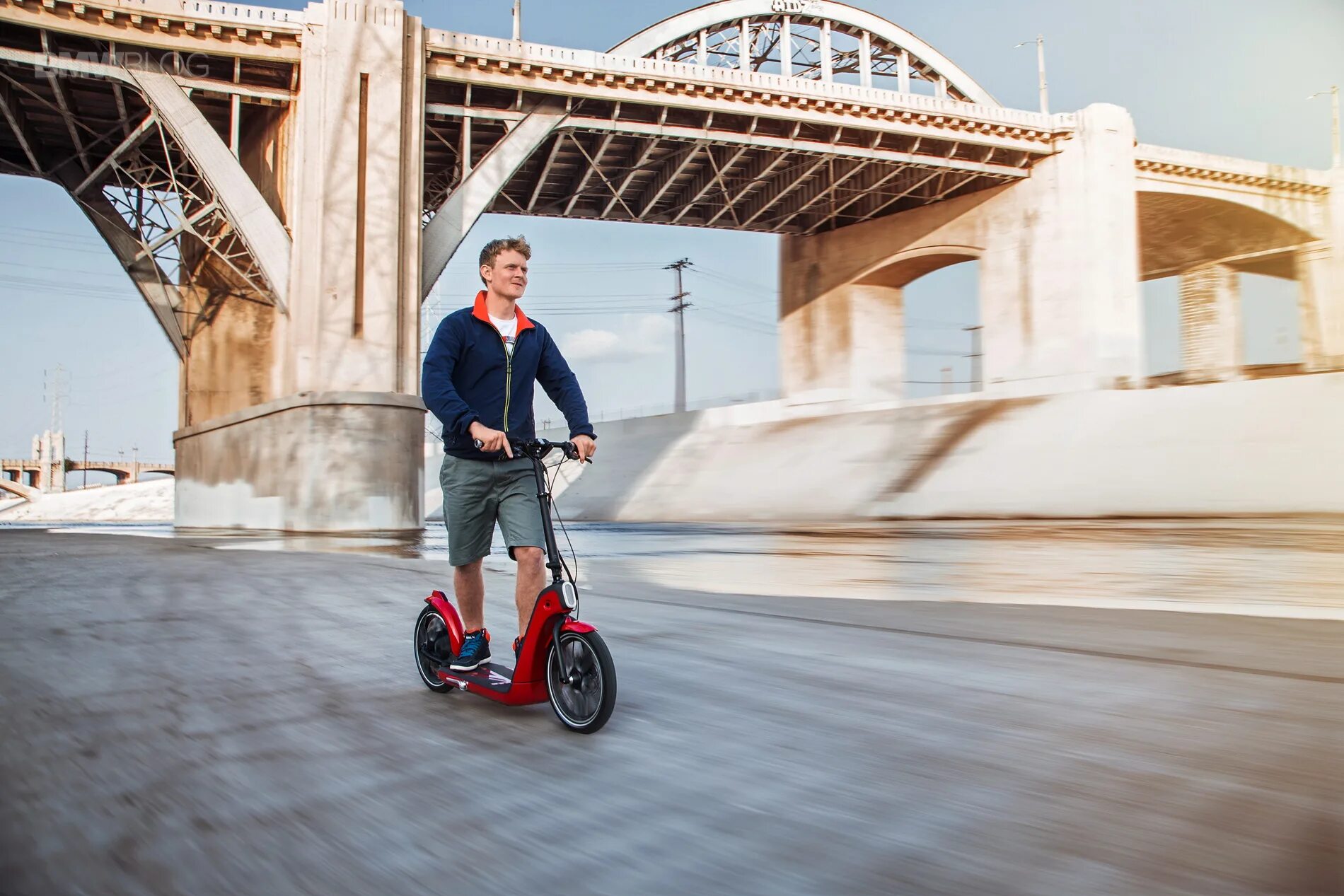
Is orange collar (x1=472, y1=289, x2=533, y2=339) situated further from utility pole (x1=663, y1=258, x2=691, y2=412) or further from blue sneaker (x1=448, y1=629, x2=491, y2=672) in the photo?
utility pole (x1=663, y1=258, x2=691, y2=412)

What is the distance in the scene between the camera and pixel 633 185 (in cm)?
3588

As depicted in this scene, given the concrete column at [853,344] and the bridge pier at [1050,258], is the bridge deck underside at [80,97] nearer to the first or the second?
the concrete column at [853,344]

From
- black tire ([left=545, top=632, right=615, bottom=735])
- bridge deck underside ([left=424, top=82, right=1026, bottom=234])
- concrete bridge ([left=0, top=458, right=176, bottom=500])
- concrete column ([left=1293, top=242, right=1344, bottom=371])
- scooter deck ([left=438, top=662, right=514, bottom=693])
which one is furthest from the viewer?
A: concrete bridge ([left=0, top=458, right=176, bottom=500])

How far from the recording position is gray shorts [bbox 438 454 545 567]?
3.85 meters

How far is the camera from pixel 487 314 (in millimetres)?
4012

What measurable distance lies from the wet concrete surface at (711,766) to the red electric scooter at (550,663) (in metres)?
0.11

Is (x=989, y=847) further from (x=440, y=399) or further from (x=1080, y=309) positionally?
(x=1080, y=309)

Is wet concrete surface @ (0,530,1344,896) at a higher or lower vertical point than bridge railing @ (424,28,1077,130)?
lower

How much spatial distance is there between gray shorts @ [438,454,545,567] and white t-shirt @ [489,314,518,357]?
1.65ft

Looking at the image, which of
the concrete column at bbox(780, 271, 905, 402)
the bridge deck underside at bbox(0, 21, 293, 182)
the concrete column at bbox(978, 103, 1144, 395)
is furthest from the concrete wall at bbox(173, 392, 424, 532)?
the concrete column at bbox(780, 271, 905, 402)

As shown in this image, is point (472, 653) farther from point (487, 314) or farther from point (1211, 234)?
point (1211, 234)

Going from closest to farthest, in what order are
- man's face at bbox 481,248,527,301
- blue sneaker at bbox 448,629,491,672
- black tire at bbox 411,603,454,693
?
blue sneaker at bbox 448,629,491,672, man's face at bbox 481,248,527,301, black tire at bbox 411,603,454,693

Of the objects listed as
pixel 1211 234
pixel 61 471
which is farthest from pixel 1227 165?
pixel 61 471

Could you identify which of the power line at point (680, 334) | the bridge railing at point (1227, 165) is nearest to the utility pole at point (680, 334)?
the power line at point (680, 334)
